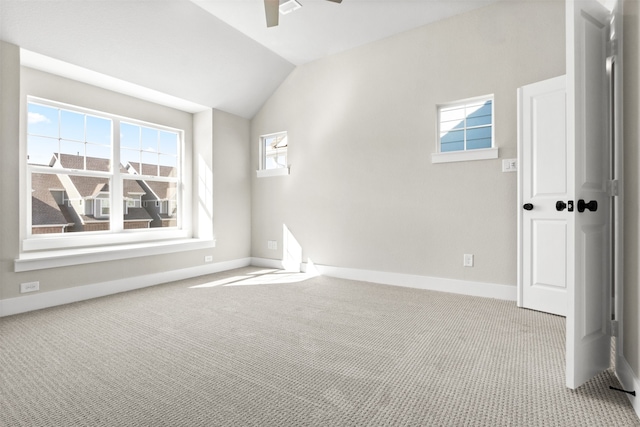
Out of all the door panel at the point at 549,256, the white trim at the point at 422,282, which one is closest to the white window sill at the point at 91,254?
the white trim at the point at 422,282

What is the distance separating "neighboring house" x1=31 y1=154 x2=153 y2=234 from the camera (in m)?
3.62

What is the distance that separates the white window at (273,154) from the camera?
17.1 feet

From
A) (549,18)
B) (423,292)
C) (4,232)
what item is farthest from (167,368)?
(549,18)

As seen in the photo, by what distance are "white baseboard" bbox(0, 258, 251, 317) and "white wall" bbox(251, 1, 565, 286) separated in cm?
135

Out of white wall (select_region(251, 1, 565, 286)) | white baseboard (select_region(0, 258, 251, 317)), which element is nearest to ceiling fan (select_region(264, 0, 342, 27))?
white wall (select_region(251, 1, 565, 286))

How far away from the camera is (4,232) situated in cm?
298

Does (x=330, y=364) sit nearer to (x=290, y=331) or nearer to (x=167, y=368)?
(x=290, y=331)

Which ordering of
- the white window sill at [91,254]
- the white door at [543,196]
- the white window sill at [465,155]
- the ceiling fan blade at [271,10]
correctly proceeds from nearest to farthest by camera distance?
the ceiling fan blade at [271,10]
the white door at [543,196]
the white window sill at [91,254]
the white window sill at [465,155]

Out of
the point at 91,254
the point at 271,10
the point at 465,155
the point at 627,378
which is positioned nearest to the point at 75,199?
the point at 91,254

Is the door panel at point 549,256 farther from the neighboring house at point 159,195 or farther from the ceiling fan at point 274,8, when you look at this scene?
the neighboring house at point 159,195

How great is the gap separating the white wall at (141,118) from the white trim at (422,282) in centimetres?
148

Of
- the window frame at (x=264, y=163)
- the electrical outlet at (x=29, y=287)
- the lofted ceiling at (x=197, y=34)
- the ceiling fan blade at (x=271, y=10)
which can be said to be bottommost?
the electrical outlet at (x=29, y=287)

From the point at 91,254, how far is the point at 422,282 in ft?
12.3

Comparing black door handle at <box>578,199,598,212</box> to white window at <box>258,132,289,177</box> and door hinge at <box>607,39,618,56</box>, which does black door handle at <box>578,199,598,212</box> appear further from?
white window at <box>258,132,289,177</box>
